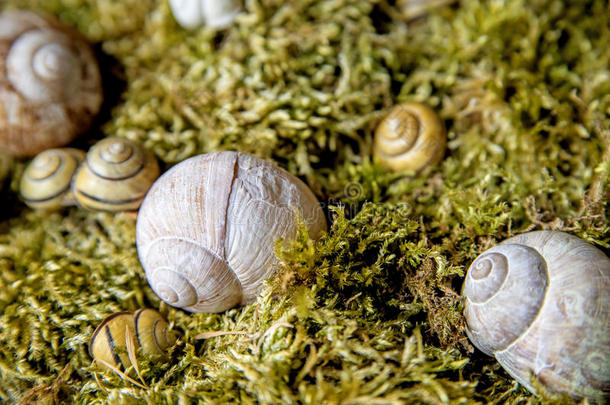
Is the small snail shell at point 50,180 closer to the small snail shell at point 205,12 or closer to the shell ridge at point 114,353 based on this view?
the shell ridge at point 114,353

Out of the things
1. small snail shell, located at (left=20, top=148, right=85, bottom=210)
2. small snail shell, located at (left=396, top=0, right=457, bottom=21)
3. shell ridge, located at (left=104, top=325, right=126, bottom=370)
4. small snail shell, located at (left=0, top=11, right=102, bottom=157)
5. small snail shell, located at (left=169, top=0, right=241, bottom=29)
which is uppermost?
small snail shell, located at (left=396, top=0, right=457, bottom=21)

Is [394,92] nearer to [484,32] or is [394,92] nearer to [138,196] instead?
Result: [484,32]

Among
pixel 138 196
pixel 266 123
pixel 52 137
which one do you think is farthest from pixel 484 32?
pixel 52 137

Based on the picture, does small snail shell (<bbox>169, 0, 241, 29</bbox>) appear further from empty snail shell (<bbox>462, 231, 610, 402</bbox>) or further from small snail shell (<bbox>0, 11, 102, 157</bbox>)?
empty snail shell (<bbox>462, 231, 610, 402</bbox>)

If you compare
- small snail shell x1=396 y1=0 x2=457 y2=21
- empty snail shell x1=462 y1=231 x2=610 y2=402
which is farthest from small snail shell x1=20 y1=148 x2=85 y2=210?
small snail shell x1=396 y1=0 x2=457 y2=21

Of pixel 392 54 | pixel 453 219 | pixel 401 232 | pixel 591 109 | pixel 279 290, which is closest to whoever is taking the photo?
pixel 279 290

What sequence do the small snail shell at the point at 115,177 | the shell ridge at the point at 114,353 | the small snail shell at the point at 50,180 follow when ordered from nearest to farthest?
1. the shell ridge at the point at 114,353
2. the small snail shell at the point at 115,177
3. the small snail shell at the point at 50,180

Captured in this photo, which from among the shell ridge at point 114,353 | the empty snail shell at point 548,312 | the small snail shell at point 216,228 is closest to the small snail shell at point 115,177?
the small snail shell at point 216,228
